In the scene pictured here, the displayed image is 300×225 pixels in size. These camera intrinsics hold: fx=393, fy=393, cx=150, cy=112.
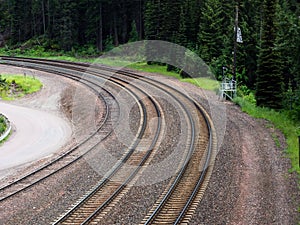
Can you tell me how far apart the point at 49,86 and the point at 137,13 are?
102 ft

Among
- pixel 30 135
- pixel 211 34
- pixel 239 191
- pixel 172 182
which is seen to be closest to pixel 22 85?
pixel 30 135

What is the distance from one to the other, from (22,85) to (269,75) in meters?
20.3

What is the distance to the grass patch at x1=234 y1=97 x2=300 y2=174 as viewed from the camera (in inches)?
682

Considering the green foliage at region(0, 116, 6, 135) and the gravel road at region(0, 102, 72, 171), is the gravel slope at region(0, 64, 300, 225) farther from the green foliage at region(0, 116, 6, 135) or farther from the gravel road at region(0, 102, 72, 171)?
the green foliage at region(0, 116, 6, 135)

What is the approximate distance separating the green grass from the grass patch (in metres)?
17.1

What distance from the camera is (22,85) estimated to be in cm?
3378

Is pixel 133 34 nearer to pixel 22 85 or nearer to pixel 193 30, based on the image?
pixel 193 30

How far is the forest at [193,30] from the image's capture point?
28.1 meters

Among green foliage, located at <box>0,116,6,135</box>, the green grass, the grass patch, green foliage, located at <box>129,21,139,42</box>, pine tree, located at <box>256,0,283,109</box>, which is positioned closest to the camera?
the grass patch

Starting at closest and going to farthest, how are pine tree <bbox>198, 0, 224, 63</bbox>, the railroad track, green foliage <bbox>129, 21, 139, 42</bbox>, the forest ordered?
1. the railroad track
2. the forest
3. pine tree <bbox>198, 0, 224, 63</bbox>
4. green foliage <bbox>129, 21, 139, 42</bbox>

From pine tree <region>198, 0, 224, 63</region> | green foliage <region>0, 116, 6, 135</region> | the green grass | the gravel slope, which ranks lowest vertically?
the gravel slope

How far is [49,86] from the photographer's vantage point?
3450 cm

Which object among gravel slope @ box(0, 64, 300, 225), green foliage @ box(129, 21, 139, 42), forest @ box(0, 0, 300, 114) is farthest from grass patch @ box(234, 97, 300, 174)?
green foliage @ box(129, 21, 139, 42)

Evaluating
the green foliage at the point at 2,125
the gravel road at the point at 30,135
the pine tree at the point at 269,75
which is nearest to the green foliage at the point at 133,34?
the pine tree at the point at 269,75
